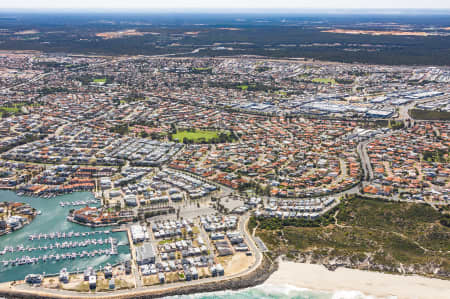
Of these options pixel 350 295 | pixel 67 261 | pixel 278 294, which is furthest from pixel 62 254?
pixel 350 295

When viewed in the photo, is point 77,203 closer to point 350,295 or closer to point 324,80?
point 350,295

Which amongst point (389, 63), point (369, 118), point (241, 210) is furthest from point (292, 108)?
point (389, 63)

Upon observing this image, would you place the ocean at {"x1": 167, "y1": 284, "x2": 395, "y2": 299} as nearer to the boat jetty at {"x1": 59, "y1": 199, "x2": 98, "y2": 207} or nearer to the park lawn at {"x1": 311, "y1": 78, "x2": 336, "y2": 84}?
the boat jetty at {"x1": 59, "y1": 199, "x2": 98, "y2": 207}

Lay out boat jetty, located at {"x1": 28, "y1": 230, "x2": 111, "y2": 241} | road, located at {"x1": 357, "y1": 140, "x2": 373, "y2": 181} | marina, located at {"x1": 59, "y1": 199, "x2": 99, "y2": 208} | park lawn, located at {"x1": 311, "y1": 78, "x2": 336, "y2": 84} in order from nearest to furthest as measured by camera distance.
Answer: boat jetty, located at {"x1": 28, "y1": 230, "x2": 111, "y2": 241} → marina, located at {"x1": 59, "y1": 199, "x2": 99, "y2": 208} → road, located at {"x1": 357, "y1": 140, "x2": 373, "y2": 181} → park lawn, located at {"x1": 311, "y1": 78, "x2": 336, "y2": 84}

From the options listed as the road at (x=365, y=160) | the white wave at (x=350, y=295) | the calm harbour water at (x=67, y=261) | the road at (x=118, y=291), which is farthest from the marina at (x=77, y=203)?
the road at (x=365, y=160)

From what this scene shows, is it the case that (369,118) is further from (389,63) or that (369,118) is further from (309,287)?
(389,63)

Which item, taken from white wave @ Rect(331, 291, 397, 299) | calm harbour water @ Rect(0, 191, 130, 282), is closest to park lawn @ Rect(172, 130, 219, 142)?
calm harbour water @ Rect(0, 191, 130, 282)
